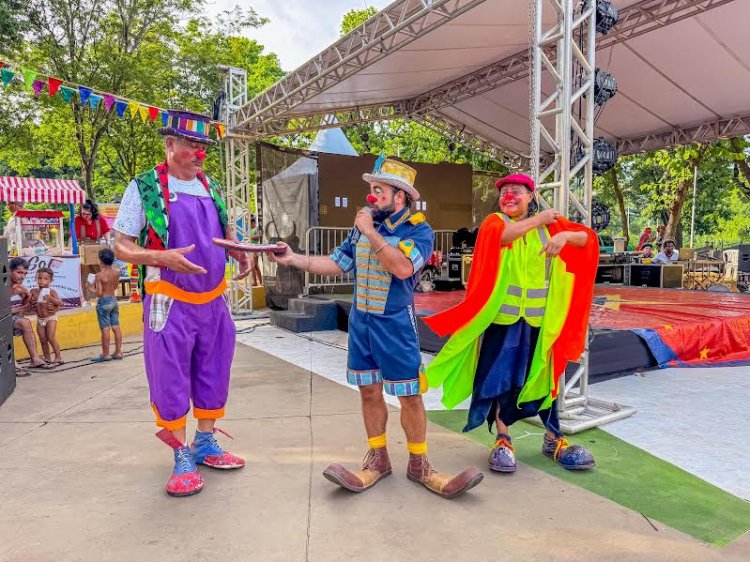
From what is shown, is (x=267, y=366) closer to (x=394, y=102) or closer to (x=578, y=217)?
(x=578, y=217)

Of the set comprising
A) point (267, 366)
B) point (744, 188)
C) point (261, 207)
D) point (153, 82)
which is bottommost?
point (267, 366)

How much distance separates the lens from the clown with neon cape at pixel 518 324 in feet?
9.59

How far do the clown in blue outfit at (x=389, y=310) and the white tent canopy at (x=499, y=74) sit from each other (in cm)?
453

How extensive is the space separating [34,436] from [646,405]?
4512mm

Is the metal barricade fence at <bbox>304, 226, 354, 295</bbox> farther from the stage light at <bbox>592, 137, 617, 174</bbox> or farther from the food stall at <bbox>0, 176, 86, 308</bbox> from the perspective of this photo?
A: the stage light at <bbox>592, 137, 617, 174</bbox>

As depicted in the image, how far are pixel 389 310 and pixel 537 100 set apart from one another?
230cm

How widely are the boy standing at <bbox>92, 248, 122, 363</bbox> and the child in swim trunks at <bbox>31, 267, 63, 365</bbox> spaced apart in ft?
1.37

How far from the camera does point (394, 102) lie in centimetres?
Result: 1145

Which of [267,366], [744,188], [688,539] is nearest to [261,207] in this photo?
[267,366]

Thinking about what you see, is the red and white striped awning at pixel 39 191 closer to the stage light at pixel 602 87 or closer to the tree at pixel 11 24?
the tree at pixel 11 24

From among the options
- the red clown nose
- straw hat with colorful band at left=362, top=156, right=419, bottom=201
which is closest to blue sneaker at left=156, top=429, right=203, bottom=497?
straw hat with colorful band at left=362, top=156, right=419, bottom=201

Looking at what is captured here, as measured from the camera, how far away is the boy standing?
5.80 meters

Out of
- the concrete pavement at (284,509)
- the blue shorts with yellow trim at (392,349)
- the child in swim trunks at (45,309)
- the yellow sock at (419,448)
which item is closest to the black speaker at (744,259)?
the concrete pavement at (284,509)

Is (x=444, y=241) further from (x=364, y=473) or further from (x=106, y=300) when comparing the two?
(x=364, y=473)
